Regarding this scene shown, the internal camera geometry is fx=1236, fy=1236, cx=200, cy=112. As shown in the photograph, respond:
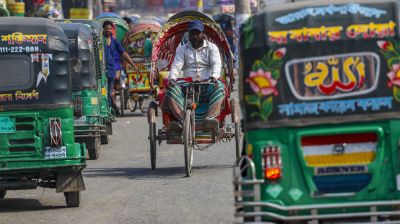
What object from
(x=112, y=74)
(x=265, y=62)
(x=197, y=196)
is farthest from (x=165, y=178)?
(x=112, y=74)

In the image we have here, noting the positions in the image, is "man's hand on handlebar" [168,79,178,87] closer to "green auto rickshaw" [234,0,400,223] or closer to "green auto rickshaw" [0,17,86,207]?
"green auto rickshaw" [0,17,86,207]

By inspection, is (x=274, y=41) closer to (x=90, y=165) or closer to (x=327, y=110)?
(x=327, y=110)

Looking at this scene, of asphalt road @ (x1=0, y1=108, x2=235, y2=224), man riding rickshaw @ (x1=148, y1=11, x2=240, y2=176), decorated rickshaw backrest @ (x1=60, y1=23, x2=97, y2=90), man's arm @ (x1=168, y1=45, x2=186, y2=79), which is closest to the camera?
asphalt road @ (x1=0, y1=108, x2=235, y2=224)

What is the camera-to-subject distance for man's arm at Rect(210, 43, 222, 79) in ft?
55.6

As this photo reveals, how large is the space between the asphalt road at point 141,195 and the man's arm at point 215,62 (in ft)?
4.38

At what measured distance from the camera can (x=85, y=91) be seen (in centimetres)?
1947

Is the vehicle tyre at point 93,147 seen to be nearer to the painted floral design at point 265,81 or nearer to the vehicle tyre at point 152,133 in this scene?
the vehicle tyre at point 152,133

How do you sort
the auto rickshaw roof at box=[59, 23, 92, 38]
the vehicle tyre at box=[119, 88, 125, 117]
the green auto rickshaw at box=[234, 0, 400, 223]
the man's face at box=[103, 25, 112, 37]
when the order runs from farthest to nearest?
the vehicle tyre at box=[119, 88, 125, 117] < the man's face at box=[103, 25, 112, 37] < the auto rickshaw roof at box=[59, 23, 92, 38] < the green auto rickshaw at box=[234, 0, 400, 223]

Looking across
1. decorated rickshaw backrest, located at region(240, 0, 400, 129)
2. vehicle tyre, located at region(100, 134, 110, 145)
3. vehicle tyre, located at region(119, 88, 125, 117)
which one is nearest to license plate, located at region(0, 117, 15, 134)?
decorated rickshaw backrest, located at region(240, 0, 400, 129)

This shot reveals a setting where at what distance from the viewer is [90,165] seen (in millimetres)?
18641

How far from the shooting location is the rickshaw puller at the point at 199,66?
1673 centimetres

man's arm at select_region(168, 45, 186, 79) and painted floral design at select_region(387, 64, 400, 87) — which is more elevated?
painted floral design at select_region(387, 64, 400, 87)

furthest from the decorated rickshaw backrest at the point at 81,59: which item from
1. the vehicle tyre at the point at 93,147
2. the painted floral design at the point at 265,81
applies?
the painted floral design at the point at 265,81

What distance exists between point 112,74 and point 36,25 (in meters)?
11.5
